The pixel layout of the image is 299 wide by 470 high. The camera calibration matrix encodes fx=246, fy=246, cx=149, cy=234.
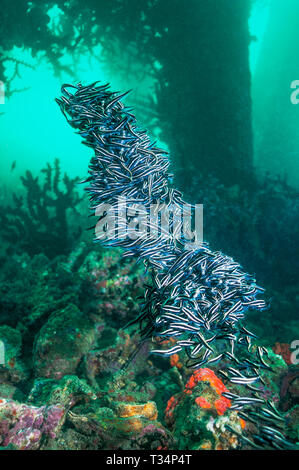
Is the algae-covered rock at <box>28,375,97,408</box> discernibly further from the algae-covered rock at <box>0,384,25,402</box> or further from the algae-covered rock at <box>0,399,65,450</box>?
the algae-covered rock at <box>0,384,25,402</box>

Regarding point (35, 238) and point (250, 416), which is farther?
point (35, 238)

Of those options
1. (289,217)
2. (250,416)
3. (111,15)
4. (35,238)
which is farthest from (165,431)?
(111,15)

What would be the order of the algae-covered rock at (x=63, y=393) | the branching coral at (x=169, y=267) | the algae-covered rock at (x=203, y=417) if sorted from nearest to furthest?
the branching coral at (x=169, y=267)
the algae-covered rock at (x=203, y=417)
the algae-covered rock at (x=63, y=393)

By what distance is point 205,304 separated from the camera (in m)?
2.49

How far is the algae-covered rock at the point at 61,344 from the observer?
4.14 metres

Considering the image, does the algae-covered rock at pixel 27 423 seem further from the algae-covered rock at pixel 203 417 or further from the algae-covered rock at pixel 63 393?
the algae-covered rock at pixel 203 417

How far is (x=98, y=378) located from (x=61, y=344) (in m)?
0.90

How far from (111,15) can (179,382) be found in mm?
13895

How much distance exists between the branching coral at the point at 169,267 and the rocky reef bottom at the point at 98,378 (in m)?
0.57

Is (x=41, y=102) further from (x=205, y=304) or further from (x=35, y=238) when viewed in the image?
(x=205, y=304)

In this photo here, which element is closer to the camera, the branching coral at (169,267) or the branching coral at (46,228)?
the branching coral at (169,267)

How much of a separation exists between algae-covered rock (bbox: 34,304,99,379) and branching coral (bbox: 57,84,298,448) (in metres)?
2.38

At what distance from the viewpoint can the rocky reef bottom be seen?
2.79 metres

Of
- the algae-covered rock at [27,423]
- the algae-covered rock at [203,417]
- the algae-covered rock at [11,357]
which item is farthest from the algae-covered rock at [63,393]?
the algae-covered rock at [203,417]
